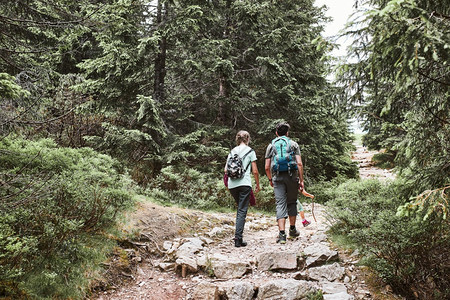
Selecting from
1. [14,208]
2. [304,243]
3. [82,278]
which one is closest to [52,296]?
[82,278]

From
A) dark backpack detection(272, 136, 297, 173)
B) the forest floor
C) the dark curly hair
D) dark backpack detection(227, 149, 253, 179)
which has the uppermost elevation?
the dark curly hair

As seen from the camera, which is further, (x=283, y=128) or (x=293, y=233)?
(x=293, y=233)

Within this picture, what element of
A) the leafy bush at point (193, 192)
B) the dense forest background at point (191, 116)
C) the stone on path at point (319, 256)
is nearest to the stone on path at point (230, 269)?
the stone on path at point (319, 256)

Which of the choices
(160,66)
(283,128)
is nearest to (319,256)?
(283,128)

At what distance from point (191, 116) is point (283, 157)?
708 cm

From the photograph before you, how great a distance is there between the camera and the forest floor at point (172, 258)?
420 centimetres

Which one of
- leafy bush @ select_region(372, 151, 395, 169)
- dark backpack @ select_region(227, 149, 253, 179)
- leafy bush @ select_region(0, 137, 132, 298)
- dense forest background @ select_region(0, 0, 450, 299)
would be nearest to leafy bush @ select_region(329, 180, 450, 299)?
dense forest background @ select_region(0, 0, 450, 299)

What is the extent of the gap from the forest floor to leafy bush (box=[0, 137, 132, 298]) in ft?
1.74

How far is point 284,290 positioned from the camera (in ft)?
12.8

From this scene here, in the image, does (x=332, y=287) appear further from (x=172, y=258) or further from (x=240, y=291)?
(x=172, y=258)

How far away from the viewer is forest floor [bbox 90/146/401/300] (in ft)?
13.8

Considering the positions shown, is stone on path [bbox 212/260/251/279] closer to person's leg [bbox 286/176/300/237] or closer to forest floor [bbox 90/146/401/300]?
forest floor [bbox 90/146/401/300]

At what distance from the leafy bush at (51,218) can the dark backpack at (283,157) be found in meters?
3.19

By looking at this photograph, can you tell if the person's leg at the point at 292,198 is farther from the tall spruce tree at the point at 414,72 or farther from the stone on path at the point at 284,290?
the stone on path at the point at 284,290
